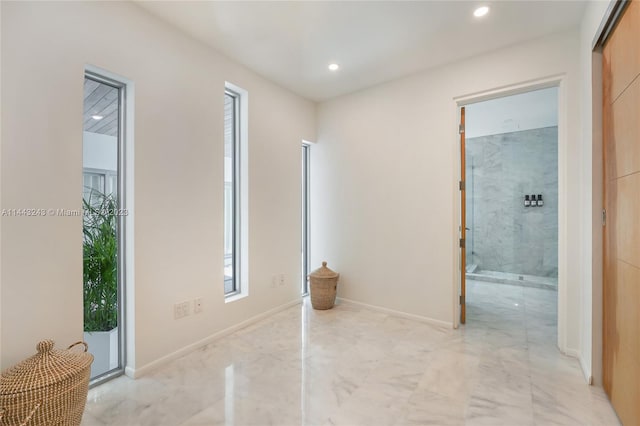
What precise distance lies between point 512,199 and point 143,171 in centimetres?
584

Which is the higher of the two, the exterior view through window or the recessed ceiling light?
the recessed ceiling light

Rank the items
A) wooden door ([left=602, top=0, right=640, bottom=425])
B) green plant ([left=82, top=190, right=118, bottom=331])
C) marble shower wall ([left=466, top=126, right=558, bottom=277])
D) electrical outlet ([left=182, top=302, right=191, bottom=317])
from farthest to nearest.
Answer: marble shower wall ([left=466, top=126, right=558, bottom=277]) < electrical outlet ([left=182, top=302, right=191, bottom=317]) < green plant ([left=82, top=190, right=118, bottom=331]) < wooden door ([left=602, top=0, right=640, bottom=425])

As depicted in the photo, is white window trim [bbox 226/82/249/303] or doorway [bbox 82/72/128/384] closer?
doorway [bbox 82/72/128/384]

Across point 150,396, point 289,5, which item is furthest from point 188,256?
point 289,5

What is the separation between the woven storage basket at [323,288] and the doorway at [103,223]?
1935 millimetres

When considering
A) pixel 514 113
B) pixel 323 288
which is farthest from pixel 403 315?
pixel 514 113

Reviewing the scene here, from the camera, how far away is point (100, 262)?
214 centimetres

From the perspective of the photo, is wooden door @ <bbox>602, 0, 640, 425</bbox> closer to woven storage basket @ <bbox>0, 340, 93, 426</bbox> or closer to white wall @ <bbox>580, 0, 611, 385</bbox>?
white wall @ <bbox>580, 0, 611, 385</bbox>

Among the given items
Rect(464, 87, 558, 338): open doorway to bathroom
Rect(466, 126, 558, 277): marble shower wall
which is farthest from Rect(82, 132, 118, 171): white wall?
Rect(466, 126, 558, 277): marble shower wall

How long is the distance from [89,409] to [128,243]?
102cm

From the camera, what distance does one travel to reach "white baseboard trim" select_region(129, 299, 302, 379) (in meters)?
2.14

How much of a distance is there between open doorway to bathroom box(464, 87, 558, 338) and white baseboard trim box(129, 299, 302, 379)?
8.94ft

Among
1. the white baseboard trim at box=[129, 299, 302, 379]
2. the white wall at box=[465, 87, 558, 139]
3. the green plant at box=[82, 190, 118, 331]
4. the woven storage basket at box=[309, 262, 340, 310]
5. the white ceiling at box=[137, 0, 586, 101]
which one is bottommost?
the white baseboard trim at box=[129, 299, 302, 379]

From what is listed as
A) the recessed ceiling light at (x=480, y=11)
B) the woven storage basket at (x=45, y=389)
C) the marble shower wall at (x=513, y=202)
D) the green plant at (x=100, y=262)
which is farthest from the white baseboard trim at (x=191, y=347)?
the marble shower wall at (x=513, y=202)
